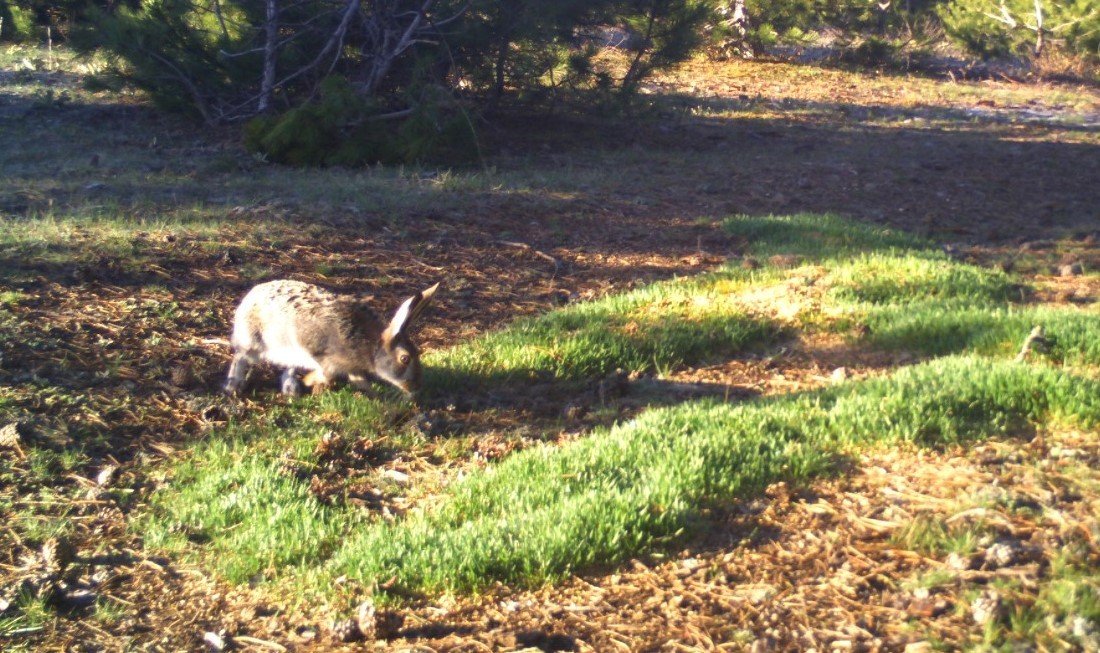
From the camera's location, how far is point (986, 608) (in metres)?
3.09

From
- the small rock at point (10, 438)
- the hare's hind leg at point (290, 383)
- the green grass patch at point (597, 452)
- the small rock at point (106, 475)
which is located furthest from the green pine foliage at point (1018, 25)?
the small rock at point (10, 438)

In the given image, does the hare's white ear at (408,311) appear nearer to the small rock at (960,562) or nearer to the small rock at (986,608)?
the small rock at (960,562)

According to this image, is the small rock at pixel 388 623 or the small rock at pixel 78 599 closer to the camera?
the small rock at pixel 388 623

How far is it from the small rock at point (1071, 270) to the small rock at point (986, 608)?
5861mm

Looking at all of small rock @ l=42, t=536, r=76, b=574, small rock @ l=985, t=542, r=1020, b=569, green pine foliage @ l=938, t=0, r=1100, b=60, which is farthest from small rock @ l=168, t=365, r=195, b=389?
green pine foliage @ l=938, t=0, r=1100, b=60

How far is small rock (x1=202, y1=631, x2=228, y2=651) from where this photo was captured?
11.3 ft

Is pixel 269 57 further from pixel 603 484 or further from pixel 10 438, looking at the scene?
pixel 603 484

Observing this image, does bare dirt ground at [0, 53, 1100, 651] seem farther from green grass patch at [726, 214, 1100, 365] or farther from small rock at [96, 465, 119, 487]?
green grass patch at [726, 214, 1100, 365]

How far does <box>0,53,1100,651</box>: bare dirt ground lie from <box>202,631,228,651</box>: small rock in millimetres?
10

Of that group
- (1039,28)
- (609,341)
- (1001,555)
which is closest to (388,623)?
(1001,555)

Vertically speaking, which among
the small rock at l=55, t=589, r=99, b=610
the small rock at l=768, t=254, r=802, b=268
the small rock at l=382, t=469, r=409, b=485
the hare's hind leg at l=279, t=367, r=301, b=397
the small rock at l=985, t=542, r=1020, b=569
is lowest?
the small rock at l=55, t=589, r=99, b=610

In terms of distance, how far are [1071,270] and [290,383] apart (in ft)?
20.3

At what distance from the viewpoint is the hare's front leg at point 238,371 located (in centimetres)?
549

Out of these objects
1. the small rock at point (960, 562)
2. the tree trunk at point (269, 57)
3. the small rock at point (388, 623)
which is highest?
the tree trunk at point (269, 57)
